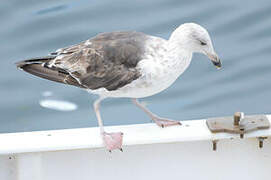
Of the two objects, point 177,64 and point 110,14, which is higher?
point 110,14

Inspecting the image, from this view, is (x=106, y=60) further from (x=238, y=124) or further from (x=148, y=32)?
(x=148, y=32)

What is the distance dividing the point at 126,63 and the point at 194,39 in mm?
331

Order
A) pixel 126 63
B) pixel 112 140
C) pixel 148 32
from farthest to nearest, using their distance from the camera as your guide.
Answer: pixel 148 32 → pixel 126 63 → pixel 112 140

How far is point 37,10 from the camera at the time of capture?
599 centimetres

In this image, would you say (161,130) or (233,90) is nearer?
(161,130)

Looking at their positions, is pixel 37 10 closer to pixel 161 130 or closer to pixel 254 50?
pixel 254 50

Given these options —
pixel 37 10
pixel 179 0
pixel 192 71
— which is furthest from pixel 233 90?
pixel 37 10

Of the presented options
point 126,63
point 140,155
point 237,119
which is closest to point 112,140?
point 140,155

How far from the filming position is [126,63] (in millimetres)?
3084

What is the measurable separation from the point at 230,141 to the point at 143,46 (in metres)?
0.56

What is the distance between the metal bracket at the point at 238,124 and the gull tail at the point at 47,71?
26.4 inches

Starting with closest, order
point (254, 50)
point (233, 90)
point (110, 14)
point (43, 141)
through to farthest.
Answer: point (43, 141) → point (233, 90) → point (254, 50) → point (110, 14)

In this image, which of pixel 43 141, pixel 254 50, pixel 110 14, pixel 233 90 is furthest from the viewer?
pixel 110 14

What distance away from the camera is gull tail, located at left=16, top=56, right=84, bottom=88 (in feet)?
10.6
